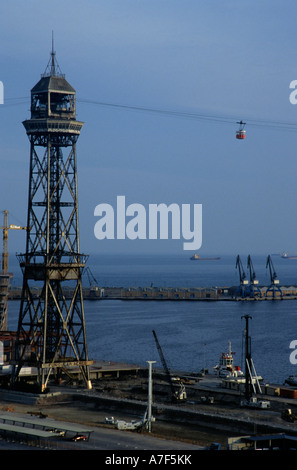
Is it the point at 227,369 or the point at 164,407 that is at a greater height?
the point at 227,369

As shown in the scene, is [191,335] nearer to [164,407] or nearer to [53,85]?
[53,85]

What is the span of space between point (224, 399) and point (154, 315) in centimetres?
10930

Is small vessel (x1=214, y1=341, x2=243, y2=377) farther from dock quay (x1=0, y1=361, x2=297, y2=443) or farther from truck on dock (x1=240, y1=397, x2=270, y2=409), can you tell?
truck on dock (x1=240, y1=397, x2=270, y2=409)

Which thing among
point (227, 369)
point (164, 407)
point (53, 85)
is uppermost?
point (53, 85)

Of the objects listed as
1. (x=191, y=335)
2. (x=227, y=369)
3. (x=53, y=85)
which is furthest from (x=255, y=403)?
(x=191, y=335)

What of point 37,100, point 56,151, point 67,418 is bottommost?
point 67,418

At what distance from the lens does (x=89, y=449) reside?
162 ft

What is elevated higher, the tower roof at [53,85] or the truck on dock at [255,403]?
the tower roof at [53,85]

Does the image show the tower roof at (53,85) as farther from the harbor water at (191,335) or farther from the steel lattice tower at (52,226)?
the harbor water at (191,335)

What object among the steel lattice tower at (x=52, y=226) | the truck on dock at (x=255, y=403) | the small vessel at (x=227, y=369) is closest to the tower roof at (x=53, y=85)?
the steel lattice tower at (x=52, y=226)

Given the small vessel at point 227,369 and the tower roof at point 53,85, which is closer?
the tower roof at point 53,85

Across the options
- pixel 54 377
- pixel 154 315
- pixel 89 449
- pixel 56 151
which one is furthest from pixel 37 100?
pixel 154 315

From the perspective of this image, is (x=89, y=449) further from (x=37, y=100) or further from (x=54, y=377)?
(x=37, y=100)

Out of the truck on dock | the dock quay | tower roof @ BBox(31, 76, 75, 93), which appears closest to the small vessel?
the dock quay
